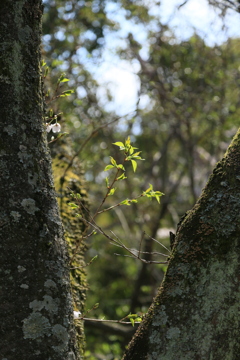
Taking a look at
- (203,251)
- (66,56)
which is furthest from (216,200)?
(66,56)

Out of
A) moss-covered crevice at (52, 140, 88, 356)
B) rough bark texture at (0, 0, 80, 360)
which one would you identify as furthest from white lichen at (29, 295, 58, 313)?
moss-covered crevice at (52, 140, 88, 356)

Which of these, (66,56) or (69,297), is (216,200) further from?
(66,56)

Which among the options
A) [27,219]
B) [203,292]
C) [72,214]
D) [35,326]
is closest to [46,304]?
[35,326]

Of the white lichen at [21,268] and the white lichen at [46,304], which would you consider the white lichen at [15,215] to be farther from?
the white lichen at [46,304]

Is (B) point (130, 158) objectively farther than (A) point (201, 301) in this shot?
Yes

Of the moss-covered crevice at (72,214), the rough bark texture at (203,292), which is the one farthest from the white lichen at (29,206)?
the moss-covered crevice at (72,214)

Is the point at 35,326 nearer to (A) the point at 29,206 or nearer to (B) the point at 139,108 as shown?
(A) the point at 29,206

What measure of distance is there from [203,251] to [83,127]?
6.76m

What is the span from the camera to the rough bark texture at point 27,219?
1.49 m

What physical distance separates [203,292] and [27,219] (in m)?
0.66

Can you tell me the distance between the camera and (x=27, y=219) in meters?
Result: 1.57

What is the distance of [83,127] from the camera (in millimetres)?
8172

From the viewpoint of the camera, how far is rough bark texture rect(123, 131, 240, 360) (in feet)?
4.89

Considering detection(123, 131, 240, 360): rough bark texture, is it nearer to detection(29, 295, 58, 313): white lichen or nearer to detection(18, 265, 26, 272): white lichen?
detection(29, 295, 58, 313): white lichen
